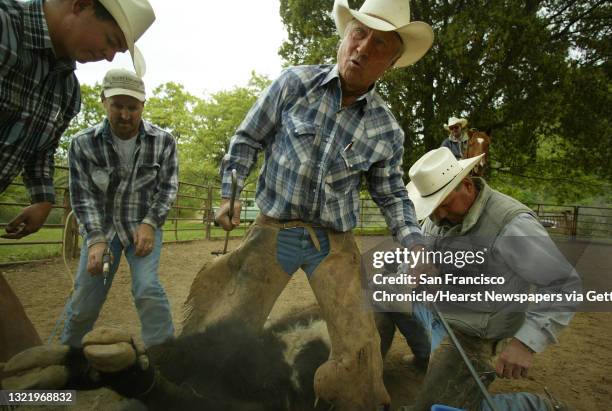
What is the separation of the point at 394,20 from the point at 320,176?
2.94 feet

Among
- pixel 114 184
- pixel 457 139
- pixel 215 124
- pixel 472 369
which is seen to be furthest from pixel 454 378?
pixel 215 124

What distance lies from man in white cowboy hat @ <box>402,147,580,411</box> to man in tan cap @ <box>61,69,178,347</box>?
1.69 m

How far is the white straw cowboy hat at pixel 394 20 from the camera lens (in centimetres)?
201

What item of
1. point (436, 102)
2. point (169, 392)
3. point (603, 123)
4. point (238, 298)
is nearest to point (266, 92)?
point (238, 298)

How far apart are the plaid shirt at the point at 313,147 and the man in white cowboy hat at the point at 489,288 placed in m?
0.45

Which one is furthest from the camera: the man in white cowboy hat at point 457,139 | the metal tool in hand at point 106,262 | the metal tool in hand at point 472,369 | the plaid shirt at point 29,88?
the man in white cowboy hat at point 457,139

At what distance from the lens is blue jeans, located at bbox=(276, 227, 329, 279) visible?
211cm

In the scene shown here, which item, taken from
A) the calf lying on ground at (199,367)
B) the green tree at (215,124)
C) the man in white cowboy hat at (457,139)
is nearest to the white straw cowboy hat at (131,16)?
the calf lying on ground at (199,367)

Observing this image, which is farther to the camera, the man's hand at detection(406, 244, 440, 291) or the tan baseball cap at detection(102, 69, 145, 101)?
the tan baseball cap at detection(102, 69, 145, 101)

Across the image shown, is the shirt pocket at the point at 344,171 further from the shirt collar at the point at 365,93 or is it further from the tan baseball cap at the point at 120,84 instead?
the tan baseball cap at the point at 120,84

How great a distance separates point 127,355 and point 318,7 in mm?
12943

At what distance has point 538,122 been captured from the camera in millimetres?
10828

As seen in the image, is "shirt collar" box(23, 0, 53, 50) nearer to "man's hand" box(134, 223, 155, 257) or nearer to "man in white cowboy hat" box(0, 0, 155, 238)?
"man in white cowboy hat" box(0, 0, 155, 238)

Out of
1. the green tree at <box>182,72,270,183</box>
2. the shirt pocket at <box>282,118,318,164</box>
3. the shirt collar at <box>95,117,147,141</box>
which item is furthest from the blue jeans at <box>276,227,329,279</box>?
the green tree at <box>182,72,270,183</box>
